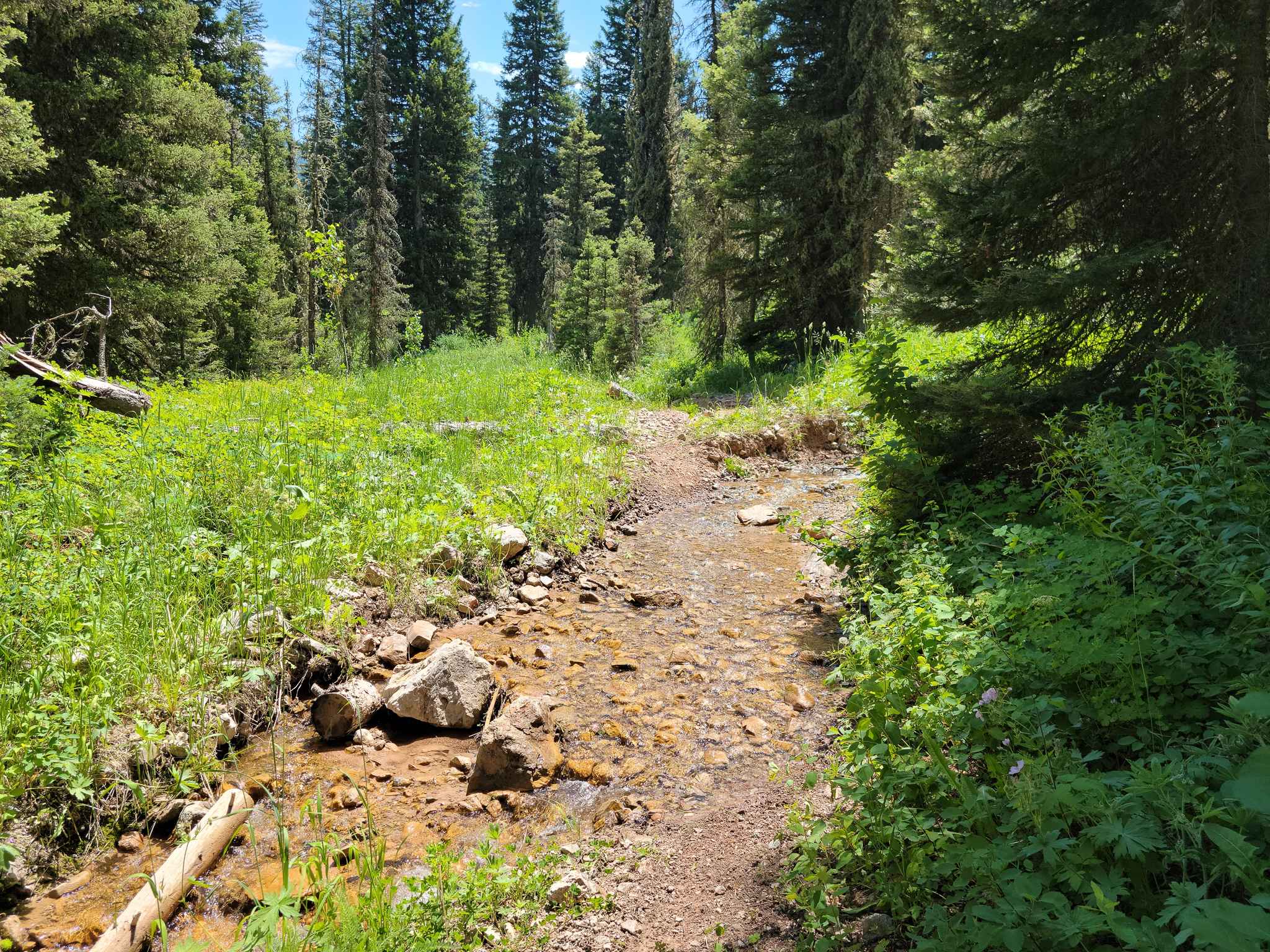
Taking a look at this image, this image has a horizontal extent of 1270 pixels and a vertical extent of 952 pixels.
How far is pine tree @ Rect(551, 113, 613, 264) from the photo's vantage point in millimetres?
26094

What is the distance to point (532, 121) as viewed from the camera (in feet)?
115

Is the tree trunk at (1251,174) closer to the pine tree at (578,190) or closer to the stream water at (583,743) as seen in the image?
the stream water at (583,743)

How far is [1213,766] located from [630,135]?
71.9ft

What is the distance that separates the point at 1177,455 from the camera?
125 inches

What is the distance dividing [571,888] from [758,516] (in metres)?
5.06

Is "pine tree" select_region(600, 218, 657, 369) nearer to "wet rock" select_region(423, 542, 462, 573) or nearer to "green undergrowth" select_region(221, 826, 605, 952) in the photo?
"wet rock" select_region(423, 542, 462, 573)

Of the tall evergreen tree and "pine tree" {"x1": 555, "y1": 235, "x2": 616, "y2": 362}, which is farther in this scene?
"pine tree" {"x1": 555, "y1": 235, "x2": 616, "y2": 362}

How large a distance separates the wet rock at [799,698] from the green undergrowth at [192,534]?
277cm

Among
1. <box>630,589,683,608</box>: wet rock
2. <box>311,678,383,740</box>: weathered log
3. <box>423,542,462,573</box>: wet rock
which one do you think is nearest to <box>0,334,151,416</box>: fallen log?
<box>423,542,462,573</box>: wet rock

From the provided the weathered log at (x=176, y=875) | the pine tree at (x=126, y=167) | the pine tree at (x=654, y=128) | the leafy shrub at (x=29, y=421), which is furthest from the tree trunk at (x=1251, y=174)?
the pine tree at (x=654, y=128)

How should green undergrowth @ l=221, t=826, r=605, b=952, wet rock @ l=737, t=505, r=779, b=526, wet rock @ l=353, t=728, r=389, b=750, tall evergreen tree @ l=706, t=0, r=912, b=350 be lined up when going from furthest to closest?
1. tall evergreen tree @ l=706, t=0, r=912, b=350
2. wet rock @ l=737, t=505, r=779, b=526
3. wet rock @ l=353, t=728, r=389, b=750
4. green undergrowth @ l=221, t=826, r=605, b=952

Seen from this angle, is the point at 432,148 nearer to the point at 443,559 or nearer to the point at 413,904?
the point at 443,559

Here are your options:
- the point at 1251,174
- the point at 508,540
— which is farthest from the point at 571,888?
the point at 1251,174

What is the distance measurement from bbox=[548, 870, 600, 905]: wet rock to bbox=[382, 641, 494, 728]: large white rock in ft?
4.53
